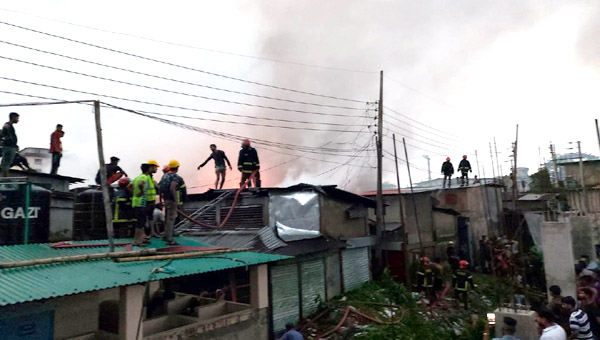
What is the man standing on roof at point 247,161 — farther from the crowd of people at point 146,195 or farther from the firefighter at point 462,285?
the firefighter at point 462,285

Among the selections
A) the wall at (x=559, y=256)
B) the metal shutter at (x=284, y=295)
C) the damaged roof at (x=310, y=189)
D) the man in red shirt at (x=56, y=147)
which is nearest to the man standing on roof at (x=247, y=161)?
the damaged roof at (x=310, y=189)

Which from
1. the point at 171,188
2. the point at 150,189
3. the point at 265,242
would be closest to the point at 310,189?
the point at 265,242

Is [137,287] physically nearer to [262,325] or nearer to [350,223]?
[262,325]

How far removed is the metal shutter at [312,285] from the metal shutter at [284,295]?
0.36 m

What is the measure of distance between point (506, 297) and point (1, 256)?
1344cm

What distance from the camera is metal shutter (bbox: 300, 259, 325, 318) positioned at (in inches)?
494

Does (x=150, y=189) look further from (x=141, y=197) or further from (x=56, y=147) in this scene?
(x=56, y=147)

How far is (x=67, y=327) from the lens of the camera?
7.55m

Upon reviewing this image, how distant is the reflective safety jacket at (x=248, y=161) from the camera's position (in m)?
15.4

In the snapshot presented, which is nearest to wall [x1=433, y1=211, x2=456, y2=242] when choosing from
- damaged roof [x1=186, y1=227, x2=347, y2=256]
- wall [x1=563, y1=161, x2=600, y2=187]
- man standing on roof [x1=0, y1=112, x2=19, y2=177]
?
damaged roof [x1=186, y1=227, x2=347, y2=256]

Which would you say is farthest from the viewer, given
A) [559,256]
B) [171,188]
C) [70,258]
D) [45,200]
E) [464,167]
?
[464,167]

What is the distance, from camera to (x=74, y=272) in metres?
6.90

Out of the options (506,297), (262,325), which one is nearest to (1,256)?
(262,325)

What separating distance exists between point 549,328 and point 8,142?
46.0 feet
